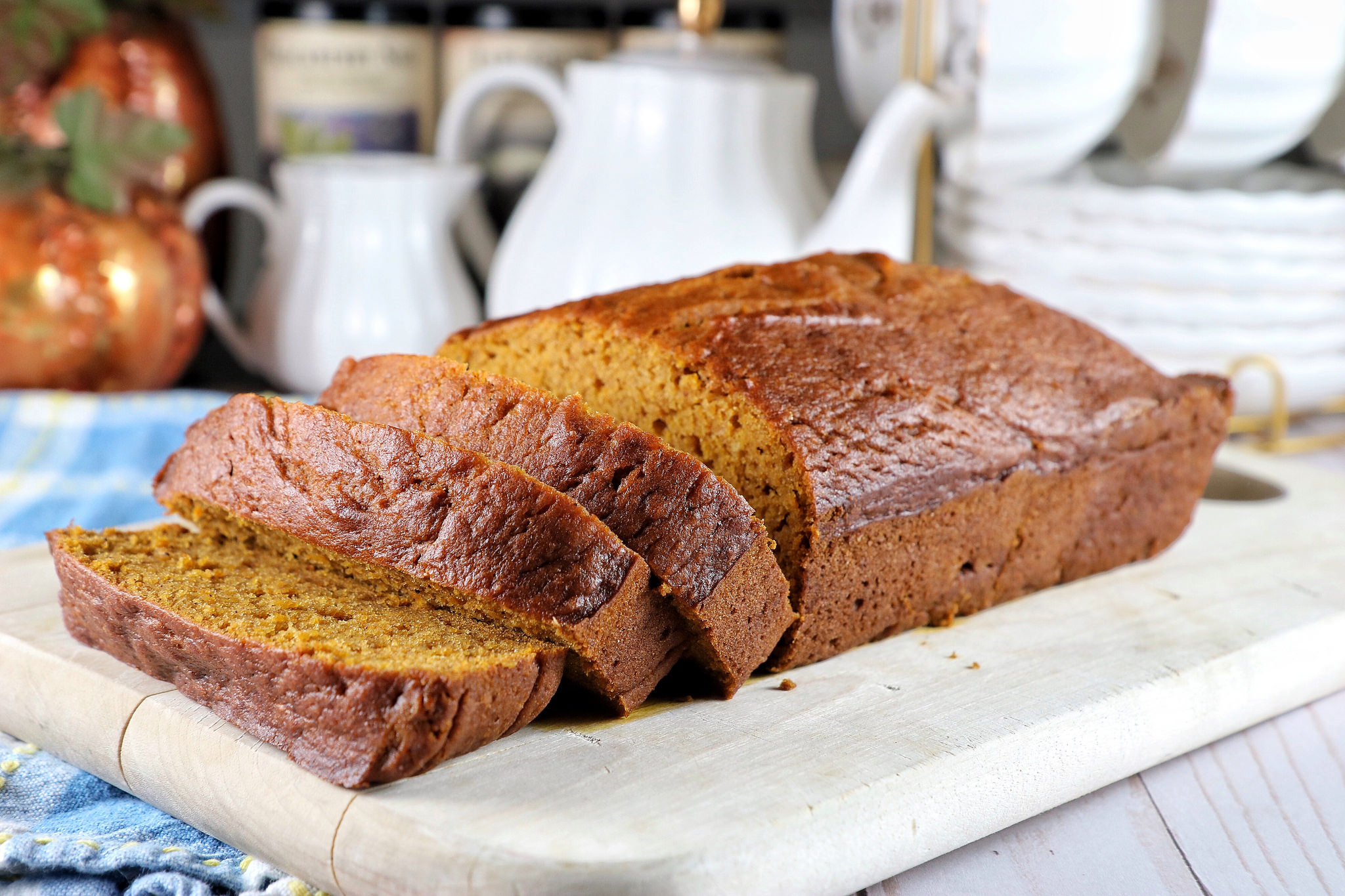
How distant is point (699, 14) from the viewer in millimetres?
3057

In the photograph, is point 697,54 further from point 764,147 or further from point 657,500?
point 657,500

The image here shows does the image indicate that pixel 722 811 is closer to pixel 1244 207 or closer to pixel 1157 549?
pixel 1157 549

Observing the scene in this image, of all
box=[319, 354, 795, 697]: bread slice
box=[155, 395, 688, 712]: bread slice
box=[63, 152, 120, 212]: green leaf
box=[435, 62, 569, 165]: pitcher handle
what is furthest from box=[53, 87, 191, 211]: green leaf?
box=[319, 354, 795, 697]: bread slice

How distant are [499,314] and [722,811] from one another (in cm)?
201

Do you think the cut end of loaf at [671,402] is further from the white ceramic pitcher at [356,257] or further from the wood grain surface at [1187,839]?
the white ceramic pitcher at [356,257]

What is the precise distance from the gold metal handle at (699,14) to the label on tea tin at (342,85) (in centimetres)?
84

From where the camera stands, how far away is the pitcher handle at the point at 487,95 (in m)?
3.28

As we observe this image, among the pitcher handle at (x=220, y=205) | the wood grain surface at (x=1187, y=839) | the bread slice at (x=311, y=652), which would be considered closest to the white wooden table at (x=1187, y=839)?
the wood grain surface at (x=1187, y=839)

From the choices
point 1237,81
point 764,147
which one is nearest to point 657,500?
point 764,147

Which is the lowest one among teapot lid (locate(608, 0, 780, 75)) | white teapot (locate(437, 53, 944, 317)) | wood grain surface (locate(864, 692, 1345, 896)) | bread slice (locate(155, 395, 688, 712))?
wood grain surface (locate(864, 692, 1345, 896))

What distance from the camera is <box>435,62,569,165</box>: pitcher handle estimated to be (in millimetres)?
3279

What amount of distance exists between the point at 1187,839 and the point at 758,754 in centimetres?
49

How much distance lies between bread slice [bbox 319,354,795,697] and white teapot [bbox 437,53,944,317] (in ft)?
4.49

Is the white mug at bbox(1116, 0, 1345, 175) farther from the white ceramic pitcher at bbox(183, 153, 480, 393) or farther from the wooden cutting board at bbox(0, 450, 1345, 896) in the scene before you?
the white ceramic pitcher at bbox(183, 153, 480, 393)
